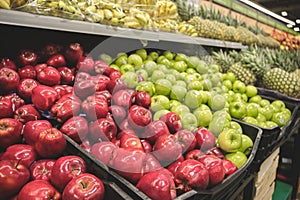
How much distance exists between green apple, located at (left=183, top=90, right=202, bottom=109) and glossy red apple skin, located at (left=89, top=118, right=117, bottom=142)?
0.58 meters

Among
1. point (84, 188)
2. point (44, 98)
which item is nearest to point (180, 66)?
point (44, 98)

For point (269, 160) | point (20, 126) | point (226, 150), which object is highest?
point (20, 126)

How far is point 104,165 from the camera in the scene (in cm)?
78

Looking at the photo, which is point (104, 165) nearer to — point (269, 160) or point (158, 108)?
point (158, 108)

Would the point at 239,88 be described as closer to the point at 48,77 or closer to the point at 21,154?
the point at 48,77

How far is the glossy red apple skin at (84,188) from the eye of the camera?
0.65m

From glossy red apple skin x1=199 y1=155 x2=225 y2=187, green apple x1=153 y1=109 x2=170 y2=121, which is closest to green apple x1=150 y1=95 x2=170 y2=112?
green apple x1=153 y1=109 x2=170 y2=121

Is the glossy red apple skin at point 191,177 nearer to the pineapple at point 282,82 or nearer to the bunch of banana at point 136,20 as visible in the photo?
the bunch of banana at point 136,20

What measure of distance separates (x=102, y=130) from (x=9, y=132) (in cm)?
34

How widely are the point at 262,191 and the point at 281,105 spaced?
0.73 metres

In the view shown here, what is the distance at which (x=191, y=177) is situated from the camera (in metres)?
0.78

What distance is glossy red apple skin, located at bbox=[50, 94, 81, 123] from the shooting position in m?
Result: 0.96

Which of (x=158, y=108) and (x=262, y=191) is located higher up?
(x=158, y=108)

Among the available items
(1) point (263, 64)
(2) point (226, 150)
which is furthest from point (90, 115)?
(1) point (263, 64)
